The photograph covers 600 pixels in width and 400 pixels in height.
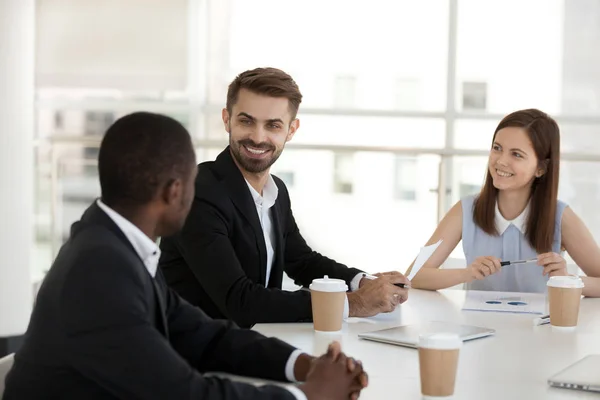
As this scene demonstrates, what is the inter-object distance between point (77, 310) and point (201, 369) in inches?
15.6

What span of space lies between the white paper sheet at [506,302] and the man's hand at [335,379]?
3.05 feet

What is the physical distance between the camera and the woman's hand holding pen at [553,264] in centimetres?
257

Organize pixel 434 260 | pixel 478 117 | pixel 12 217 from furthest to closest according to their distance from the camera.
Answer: pixel 478 117 → pixel 12 217 → pixel 434 260

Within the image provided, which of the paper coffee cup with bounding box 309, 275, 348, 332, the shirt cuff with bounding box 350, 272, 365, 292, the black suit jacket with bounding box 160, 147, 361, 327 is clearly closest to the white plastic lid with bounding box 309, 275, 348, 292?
the paper coffee cup with bounding box 309, 275, 348, 332

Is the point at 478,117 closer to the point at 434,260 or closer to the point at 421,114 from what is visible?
the point at 421,114

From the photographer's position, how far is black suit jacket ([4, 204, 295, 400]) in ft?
4.42

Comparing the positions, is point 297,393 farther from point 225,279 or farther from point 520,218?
point 520,218

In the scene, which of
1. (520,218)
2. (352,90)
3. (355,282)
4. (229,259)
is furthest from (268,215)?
(352,90)

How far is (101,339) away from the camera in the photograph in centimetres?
134

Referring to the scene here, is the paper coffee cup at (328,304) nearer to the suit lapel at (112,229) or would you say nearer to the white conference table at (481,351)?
the white conference table at (481,351)

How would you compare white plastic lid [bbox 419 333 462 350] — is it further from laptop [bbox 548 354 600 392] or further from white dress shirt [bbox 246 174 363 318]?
white dress shirt [bbox 246 174 363 318]

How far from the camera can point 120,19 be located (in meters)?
5.56

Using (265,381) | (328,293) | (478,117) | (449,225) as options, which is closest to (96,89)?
(478,117)

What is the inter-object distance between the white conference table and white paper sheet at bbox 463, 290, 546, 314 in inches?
1.6
